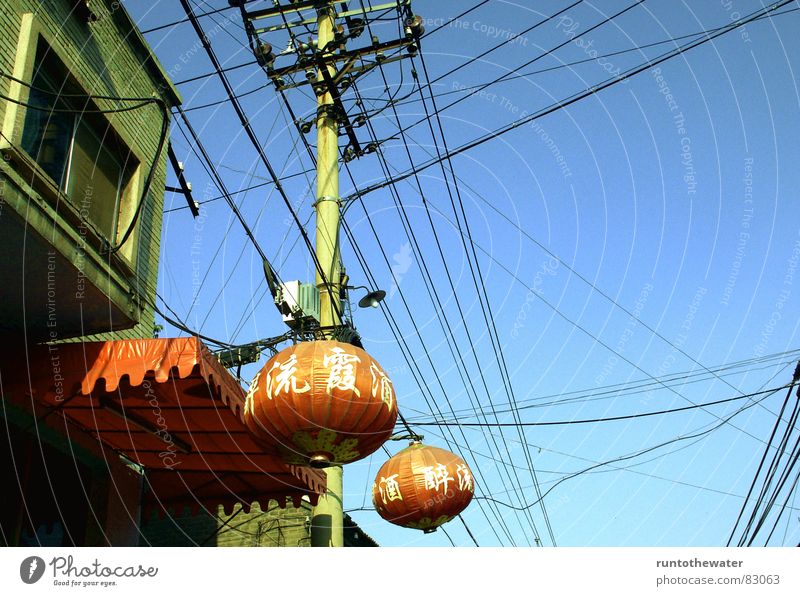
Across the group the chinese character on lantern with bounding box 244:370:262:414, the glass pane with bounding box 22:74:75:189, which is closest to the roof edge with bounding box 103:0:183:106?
the glass pane with bounding box 22:74:75:189

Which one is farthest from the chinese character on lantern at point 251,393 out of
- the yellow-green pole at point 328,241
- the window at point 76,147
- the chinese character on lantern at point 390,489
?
the window at point 76,147

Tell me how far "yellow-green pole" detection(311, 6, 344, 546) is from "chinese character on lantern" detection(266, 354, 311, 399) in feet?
9.76

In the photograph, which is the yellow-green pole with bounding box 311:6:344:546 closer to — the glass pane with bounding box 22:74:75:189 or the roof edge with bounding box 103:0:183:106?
the roof edge with bounding box 103:0:183:106

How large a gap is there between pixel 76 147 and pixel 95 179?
565 mm

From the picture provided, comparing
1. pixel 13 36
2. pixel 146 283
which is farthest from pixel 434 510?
pixel 13 36

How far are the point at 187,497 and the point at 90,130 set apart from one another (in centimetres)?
506

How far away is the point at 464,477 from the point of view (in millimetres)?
9141

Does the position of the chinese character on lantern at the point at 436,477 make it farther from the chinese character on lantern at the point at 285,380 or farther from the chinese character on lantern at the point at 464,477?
the chinese character on lantern at the point at 285,380

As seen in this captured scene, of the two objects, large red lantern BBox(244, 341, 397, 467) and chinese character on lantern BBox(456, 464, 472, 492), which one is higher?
large red lantern BBox(244, 341, 397, 467)

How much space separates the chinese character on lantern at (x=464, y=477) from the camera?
904 cm

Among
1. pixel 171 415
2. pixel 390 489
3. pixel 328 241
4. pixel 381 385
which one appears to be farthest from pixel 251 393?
pixel 328 241

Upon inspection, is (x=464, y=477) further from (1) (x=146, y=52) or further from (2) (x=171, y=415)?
(1) (x=146, y=52)

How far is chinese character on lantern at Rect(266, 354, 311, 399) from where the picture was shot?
6199 mm
